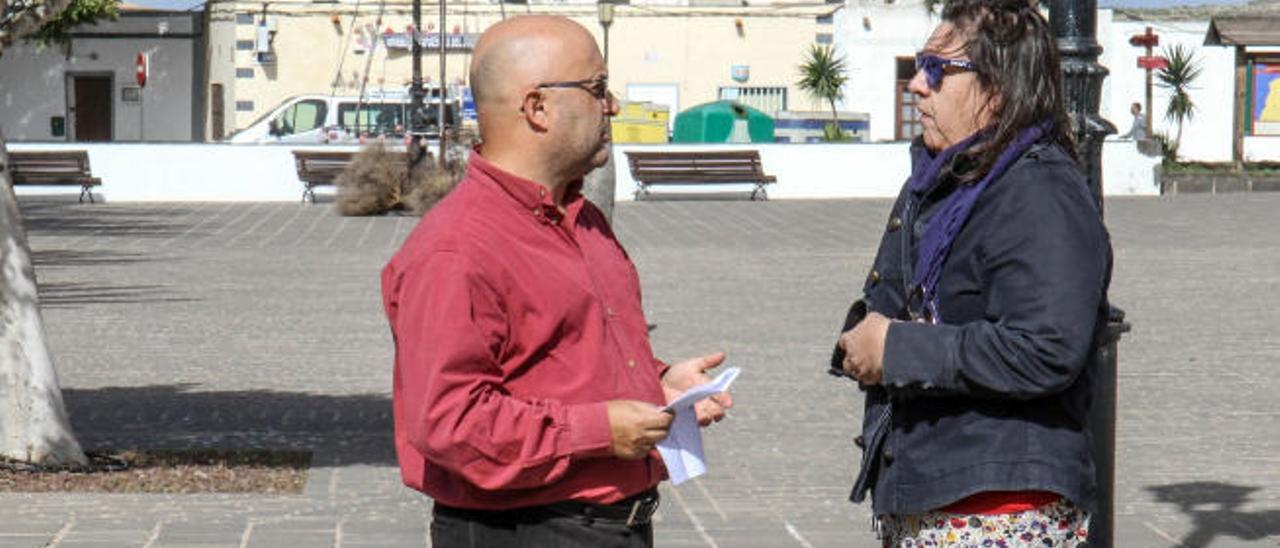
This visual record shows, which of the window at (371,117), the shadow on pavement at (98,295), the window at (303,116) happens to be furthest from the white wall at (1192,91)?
the shadow on pavement at (98,295)

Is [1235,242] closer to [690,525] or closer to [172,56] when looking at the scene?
[690,525]

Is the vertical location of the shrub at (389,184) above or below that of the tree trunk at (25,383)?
below

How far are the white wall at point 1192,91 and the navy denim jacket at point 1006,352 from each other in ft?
167

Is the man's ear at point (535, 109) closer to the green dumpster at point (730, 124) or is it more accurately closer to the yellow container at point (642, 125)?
the yellow container at point (642, 125)

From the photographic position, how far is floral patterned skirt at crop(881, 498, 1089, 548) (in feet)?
13.1

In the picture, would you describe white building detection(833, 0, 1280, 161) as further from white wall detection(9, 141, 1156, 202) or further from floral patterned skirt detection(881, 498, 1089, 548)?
floral patterned skirt detection(881, 498, 1089, 548)

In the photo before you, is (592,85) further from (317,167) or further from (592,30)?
(592,30)

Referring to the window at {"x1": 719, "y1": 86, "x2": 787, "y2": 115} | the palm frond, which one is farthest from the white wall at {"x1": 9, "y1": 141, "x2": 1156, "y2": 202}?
the window at {"x1": 719, "y1": 86, "x2": 787, "y2": 115}

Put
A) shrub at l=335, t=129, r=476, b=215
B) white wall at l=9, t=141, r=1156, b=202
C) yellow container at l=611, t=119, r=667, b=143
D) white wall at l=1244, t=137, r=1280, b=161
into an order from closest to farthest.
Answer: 1. shrub at l=335, t=129, r=476, b=215
2. white wall at l=9, t=141, r=1156, b=202
3. yellow container at l=611, t=119, r=667, b=143
4. white wall at l=1244, t=137, r=1280, b=161

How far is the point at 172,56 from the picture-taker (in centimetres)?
5975

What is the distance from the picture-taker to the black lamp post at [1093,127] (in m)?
5.58

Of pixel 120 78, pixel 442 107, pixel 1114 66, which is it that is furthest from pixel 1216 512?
pixel 120 78

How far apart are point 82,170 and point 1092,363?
32.7 metres

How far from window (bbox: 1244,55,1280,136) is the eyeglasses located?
46.9 meters
